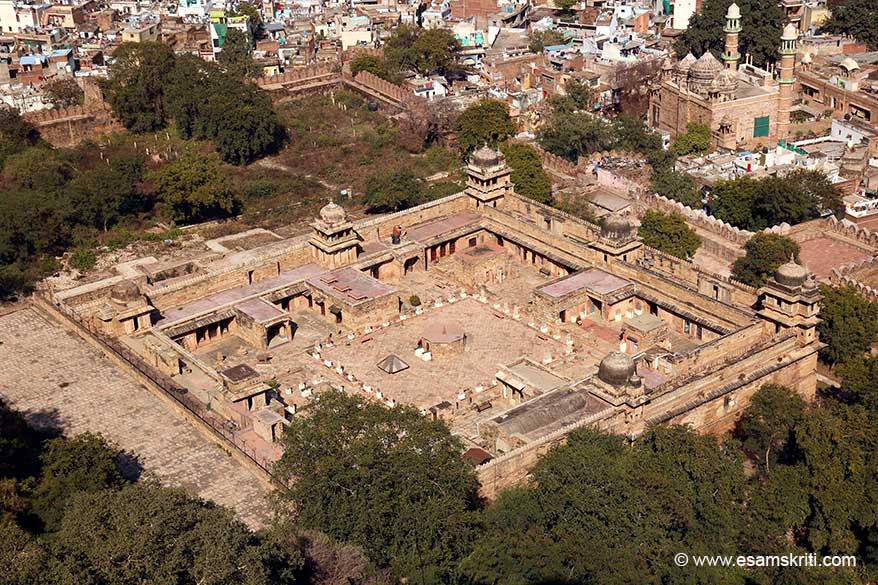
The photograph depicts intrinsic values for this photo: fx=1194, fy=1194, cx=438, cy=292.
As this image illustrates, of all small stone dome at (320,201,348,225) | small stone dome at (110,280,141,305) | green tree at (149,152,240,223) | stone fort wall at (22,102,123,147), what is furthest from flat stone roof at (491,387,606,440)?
stone fort wall at (22,102,123,147)

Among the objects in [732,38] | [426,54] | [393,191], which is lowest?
[393,191]

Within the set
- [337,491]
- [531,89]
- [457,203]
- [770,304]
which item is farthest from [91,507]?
[531,89]

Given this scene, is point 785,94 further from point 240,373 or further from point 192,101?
point 240,373

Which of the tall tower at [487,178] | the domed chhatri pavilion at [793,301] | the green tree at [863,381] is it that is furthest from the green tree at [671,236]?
the green tree at [863,381]

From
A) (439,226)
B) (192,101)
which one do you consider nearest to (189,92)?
(192,101)

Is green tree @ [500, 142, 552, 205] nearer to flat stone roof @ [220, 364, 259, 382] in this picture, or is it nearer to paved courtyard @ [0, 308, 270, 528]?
flat stone roof @ [220, 364, 259, 382]

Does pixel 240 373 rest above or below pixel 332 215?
below

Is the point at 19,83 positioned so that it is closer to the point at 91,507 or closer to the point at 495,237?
the point at 495,237
